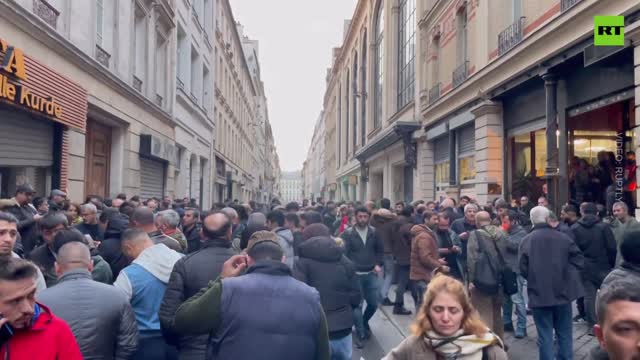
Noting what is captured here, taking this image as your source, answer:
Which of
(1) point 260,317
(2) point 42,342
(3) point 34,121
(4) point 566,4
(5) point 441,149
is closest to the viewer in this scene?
(2) point 42,342

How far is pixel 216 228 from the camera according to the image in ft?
13.7

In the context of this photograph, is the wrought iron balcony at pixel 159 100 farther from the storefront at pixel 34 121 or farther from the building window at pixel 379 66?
the building window at pixel 379 66

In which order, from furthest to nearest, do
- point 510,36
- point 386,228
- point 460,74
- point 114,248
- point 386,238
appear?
point 460,74
point 510,36
point 386,228
point 386,238
point 114,248

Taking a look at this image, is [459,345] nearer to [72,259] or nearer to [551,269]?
[72,259]

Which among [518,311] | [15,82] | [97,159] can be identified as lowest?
[518,311]

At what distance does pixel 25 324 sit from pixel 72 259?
1002 millimetres

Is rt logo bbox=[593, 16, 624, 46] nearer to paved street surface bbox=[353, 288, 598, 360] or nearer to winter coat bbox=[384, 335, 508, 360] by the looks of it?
paved street surface bbox=[353, 288, 598, 360]

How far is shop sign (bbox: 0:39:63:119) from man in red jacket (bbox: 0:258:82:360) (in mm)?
6530

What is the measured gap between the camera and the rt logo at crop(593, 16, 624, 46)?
30.0 ft

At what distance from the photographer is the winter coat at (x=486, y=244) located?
656cm

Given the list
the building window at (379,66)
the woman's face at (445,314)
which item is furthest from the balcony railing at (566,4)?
the building window at (379,66)

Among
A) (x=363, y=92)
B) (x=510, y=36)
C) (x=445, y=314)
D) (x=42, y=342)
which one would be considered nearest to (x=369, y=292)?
(x=445, y=314)

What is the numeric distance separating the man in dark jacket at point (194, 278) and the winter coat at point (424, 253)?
429 cm

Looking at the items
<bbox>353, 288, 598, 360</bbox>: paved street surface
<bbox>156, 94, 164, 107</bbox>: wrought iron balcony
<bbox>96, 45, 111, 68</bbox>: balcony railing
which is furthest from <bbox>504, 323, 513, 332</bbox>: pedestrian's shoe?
<bbox>156, 94, 164, 107</bbox>: wrought iron balcony
